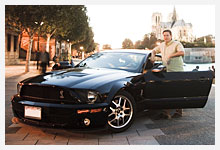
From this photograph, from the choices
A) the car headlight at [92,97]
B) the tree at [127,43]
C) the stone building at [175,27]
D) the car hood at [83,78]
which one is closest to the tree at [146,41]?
the stone building at [175,27]

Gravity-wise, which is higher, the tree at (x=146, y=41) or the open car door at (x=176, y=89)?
the tree at (x=146, y=41)

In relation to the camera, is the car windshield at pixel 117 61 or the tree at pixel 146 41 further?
the tree at pixel 146 41

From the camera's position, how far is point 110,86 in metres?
3.92

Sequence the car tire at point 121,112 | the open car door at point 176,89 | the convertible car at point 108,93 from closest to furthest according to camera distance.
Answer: the convertible car at point 108,93, the car tire at point 121,112, the open car door at point 176,89

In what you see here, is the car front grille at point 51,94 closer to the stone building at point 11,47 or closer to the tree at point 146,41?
the stone building at point 11,47

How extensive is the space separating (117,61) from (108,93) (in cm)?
148

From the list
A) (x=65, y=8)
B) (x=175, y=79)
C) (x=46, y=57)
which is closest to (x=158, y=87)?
(x=175, y=79)

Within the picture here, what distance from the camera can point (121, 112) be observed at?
4137mm

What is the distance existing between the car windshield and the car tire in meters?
0.81

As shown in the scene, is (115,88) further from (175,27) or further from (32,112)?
(175,27)

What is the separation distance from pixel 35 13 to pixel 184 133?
16.4 metres

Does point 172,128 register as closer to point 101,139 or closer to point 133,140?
point 133,140

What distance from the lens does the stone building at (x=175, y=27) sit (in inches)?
4387

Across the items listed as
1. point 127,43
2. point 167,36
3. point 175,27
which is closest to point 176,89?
point 167,36
